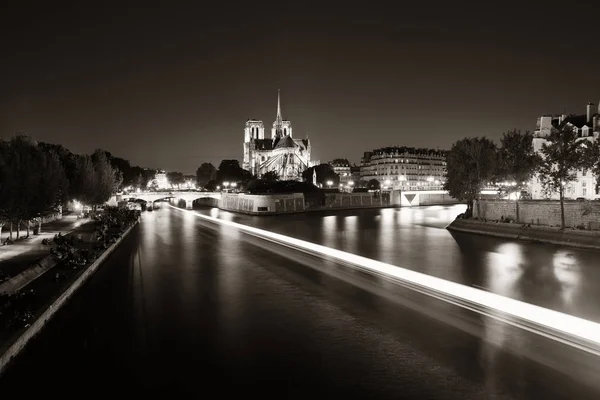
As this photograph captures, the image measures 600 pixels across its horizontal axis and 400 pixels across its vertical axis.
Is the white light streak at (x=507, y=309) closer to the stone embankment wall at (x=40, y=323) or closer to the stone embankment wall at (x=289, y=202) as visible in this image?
the stone embankment wall at (x=40, y=323)

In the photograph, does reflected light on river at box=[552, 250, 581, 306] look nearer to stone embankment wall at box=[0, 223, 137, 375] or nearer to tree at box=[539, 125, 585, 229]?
tree at box=[539, 125, 585, 229]

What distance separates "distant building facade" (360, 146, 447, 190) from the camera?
6860 inches

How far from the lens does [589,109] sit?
66.6m

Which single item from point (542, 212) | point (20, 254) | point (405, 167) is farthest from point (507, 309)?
point (405, 167)

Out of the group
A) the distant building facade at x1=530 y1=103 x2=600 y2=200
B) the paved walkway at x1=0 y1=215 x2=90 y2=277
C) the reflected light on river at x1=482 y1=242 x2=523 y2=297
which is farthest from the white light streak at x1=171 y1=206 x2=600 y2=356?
the distant building facade at x1=530 y1=103 x2=600 y2=200

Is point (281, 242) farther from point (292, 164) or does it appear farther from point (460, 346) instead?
point (292, 164)

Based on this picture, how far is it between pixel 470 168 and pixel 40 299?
136 ft

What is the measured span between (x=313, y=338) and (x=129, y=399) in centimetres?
487

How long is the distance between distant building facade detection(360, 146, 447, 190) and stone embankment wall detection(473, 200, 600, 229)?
406ft

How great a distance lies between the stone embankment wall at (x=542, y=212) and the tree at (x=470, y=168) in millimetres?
1595

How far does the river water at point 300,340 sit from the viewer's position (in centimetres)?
951

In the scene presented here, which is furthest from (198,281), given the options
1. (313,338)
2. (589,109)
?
(589,109)

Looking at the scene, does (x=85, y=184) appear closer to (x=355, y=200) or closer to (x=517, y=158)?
(x=517, y=158)

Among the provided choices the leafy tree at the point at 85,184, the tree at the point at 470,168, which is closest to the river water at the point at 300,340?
the tree at the point at 470,168
